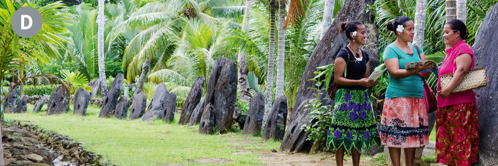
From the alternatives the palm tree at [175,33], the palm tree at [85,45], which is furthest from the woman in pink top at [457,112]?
the palm tree at [85,45]

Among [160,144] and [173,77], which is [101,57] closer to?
[173,77]

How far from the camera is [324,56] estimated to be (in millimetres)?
8180

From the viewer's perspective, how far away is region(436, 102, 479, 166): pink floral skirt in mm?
4742

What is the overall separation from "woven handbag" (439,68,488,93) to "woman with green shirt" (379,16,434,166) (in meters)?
0.25

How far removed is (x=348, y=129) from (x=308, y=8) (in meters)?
9.34

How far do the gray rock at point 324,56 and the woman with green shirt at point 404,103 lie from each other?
8.74 feet

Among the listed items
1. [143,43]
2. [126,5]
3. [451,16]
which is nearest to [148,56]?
[143,43]

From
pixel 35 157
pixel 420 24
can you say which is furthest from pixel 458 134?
pixel 35 157

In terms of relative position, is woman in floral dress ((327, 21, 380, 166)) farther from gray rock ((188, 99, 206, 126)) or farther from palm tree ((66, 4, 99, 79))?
palm tree ((66, 4, 99, 79))

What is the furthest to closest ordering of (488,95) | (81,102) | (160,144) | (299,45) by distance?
1. (81,102)
2. (299,45)
3. (160,144)
4. (488,95)

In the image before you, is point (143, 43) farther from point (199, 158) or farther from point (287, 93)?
point (199, 158)

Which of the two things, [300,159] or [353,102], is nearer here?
[353,102]

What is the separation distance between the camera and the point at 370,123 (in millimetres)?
5164

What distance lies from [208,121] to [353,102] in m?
6.73
